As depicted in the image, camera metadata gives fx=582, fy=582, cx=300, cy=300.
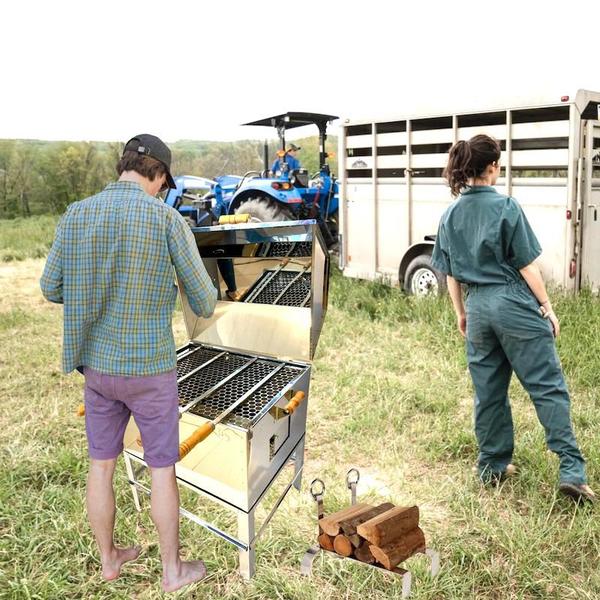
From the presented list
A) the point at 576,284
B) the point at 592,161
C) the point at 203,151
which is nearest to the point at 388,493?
the point at 576,284

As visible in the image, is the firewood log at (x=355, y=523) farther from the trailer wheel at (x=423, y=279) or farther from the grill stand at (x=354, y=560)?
the trailer wheel at (x=423, y=279)

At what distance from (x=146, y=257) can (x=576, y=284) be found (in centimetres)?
434

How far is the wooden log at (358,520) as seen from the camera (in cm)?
235

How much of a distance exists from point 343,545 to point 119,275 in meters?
1.38

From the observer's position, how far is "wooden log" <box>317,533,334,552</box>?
2418mm

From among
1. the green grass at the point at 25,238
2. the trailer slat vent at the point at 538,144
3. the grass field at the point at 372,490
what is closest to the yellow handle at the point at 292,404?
the grass field at the point at 372,490

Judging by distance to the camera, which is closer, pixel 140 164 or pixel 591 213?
pixel 140 164

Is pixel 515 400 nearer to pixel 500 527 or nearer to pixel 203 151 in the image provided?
pixel 500 527

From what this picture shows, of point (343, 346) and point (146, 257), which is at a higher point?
point (146, 257)

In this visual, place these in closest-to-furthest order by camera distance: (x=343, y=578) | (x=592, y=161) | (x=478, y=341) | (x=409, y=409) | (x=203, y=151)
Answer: (x=343, y=578) → (x=478, y=341) → (x=409, y=409) → (x=592, y=161) → (x=203, y=151)

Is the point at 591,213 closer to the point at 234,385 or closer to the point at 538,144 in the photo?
the point at 538,144

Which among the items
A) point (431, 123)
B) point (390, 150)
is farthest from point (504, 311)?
point (390, 150)

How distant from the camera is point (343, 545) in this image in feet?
7.72

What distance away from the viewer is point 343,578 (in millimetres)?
2367
